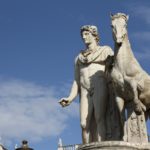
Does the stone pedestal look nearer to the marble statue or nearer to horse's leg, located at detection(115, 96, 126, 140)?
the marble statue

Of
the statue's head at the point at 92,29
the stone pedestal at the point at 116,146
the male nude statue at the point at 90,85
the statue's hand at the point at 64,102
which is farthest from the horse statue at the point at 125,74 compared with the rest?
the statue's hand at the point at 64,102

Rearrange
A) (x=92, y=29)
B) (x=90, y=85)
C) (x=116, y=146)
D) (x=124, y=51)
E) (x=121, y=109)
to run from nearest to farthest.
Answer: (x=116, y=146) < (x=121, y=109) < (x=124, y=51) < (x=90, y=85) < (x=92, y=29)

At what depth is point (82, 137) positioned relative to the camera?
45.5 feet

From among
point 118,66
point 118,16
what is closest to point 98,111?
point 118,66

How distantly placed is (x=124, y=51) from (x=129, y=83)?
2.79 ft

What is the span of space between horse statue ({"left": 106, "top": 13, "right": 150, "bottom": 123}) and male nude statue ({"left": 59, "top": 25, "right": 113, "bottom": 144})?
617 mm

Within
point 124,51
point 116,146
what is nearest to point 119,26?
point 124,51

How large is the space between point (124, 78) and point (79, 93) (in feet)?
6.06

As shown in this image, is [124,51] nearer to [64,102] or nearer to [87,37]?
[87,37]

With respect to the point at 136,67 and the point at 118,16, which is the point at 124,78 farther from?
the point at 118,16

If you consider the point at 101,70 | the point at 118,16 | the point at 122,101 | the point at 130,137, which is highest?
the point at 118,16

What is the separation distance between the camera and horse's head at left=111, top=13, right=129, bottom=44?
43.4ft

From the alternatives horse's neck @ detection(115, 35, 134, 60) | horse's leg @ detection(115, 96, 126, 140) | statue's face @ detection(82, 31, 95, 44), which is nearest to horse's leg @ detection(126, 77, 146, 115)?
horse's leg @ detection(115, 96, 126, 140)

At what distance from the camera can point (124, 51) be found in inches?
523
